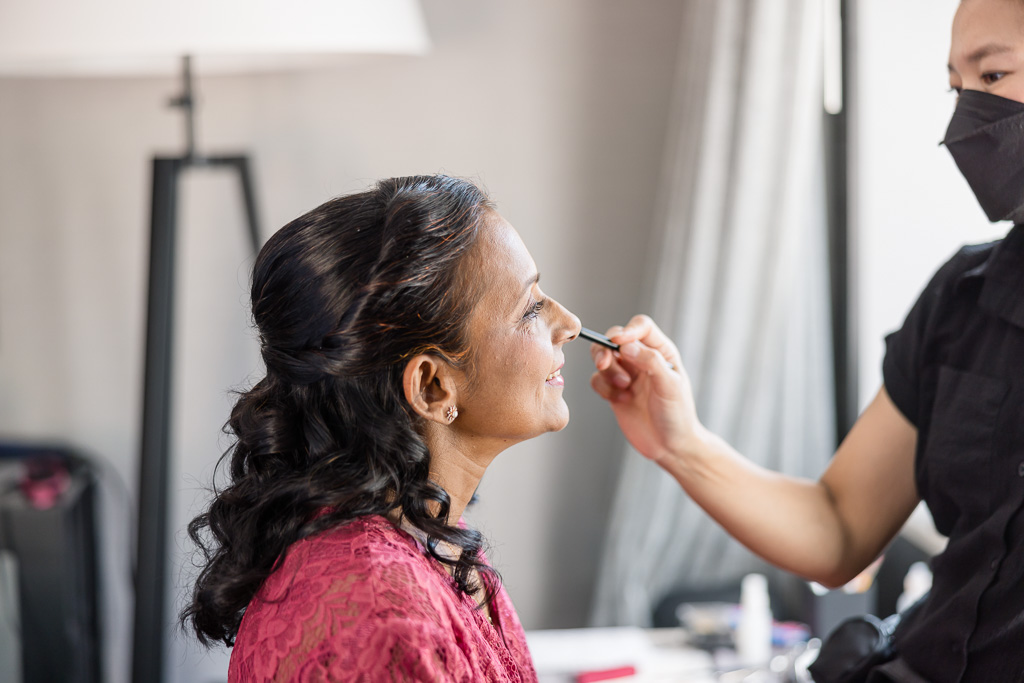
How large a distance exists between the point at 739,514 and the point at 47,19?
140 centimetres

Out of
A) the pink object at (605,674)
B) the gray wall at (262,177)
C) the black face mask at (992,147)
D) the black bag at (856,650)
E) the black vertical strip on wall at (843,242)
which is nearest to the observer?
the black face mask at (992,147)

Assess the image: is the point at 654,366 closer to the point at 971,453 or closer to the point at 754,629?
the point at 971,453

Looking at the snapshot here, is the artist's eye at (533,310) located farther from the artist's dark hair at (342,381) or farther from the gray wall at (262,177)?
the gray wall at (262,177)

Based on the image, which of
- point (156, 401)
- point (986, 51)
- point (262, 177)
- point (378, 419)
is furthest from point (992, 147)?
point (262, 177)

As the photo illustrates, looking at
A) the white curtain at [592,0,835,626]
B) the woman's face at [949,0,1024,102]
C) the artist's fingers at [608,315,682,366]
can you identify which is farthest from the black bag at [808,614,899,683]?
the white curtain at [592,0,835,626]

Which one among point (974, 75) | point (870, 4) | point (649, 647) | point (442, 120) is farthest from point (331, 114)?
point (974, 75)

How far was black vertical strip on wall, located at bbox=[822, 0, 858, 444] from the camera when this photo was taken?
1.76 metres

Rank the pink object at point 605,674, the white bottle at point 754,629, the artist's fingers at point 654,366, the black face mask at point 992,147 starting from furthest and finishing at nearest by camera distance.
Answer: the white bottle at point 754,629
the pink object at point 605,674
the artist's fingers at point 654,366
the black face mask at point 992,147

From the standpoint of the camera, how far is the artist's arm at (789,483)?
1155mm

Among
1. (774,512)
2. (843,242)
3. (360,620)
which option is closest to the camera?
(360,620)

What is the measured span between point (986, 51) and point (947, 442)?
1.41 feet

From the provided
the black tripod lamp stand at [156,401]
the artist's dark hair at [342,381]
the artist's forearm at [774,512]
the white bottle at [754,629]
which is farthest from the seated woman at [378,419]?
the black tripod lamp stand at [156,401]

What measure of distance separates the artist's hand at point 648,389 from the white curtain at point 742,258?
0.78 metres

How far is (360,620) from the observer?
0.70 metres
